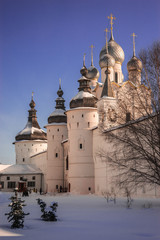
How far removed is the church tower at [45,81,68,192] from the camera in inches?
1785

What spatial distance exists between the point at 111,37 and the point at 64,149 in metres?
18.4

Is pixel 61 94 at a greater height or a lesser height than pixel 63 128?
greater

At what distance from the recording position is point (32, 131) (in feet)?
206

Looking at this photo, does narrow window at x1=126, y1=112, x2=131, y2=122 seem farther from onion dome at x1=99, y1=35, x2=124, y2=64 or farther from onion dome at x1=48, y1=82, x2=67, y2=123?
onion dome at x1=99, y1=35, x2=124, y2=64

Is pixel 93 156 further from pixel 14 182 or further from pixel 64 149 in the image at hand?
pixel 14 182

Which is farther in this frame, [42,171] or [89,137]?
[42,171]

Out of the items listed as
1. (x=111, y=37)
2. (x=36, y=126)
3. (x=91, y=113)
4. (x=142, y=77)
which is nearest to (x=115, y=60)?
(x=111, y=37)

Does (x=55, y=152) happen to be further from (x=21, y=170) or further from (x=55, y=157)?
(x=21, y=170)

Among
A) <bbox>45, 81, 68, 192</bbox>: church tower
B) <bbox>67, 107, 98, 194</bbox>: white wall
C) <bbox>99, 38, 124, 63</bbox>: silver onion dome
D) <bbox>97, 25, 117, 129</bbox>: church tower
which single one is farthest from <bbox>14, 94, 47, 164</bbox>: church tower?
<bbox>67, 107, 98, 194</bbox>: white wall

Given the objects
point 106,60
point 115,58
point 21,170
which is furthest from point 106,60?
point 21,170

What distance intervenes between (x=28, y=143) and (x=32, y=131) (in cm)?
222

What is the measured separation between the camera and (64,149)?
45375 millimetres

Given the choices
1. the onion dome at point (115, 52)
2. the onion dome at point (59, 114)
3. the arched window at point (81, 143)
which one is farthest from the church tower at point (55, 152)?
the onion dome at point (115, 52)

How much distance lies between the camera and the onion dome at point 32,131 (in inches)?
2461
